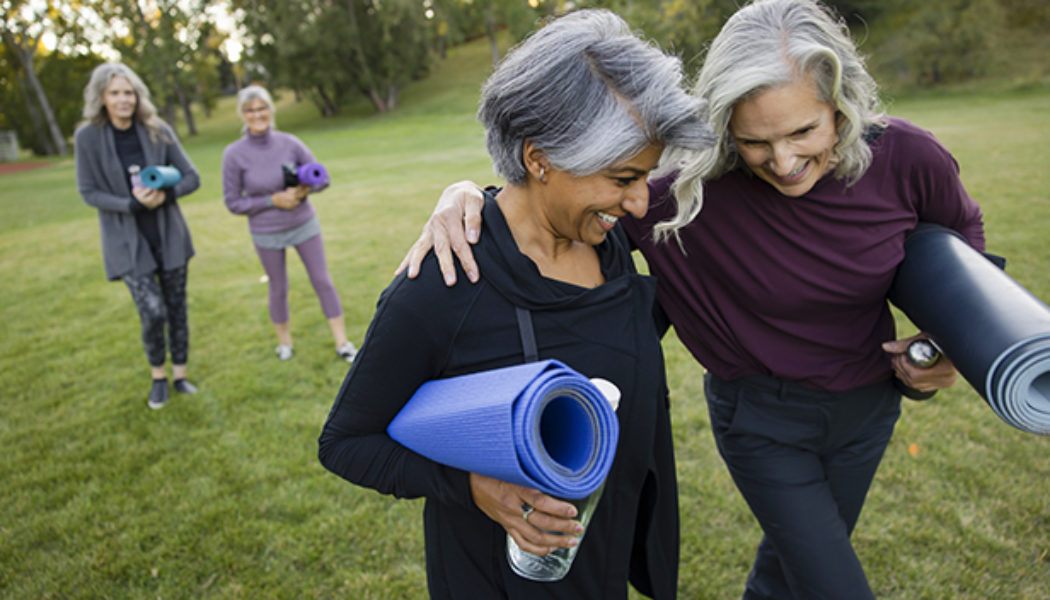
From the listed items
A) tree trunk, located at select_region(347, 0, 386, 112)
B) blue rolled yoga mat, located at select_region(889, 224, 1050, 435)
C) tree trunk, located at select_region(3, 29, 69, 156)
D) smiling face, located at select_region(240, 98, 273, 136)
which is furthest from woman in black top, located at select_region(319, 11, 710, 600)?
tree trunk, located at select_region(3, 29, 69, 156)

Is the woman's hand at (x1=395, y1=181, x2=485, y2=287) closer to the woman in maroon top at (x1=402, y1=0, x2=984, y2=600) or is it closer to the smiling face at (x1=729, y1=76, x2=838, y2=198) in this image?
the woman in maroon top at (x1=402, y1=0, x2=984, y2=600)

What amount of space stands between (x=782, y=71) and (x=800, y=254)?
0.56 meters

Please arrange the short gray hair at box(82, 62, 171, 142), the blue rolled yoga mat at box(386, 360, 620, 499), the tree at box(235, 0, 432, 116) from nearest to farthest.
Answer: the blue rolled yoga mat at box(386, 360, 620, 499) → the short gray hair at box(82, 62, 171, 142) → the tree at box(235, 0, 432, 116)

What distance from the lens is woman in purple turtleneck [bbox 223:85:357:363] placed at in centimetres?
548

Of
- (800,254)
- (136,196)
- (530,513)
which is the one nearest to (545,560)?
(530,513)

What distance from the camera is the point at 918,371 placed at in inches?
75.9

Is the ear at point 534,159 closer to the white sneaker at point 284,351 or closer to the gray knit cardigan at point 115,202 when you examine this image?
the gray knit cardigan at point 115,202

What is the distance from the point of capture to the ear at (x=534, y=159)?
5.20 feet

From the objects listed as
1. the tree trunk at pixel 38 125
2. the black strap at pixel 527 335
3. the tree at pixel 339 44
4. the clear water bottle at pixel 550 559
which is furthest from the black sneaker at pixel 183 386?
the tree trunk at pixel 38 125

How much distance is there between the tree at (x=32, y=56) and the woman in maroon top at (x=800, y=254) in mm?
47261

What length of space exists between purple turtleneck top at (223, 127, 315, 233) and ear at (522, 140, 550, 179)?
445 cm

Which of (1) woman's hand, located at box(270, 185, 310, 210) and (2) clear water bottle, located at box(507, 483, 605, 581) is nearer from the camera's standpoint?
(2) clear water bottle, located at box(507, 483, 605, 581)

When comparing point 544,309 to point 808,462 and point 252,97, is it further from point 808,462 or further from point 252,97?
point 252,97

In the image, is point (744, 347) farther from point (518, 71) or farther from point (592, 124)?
point (518, 71)
